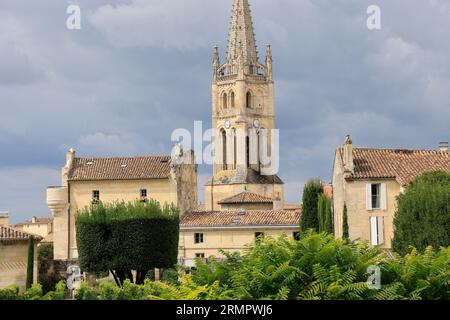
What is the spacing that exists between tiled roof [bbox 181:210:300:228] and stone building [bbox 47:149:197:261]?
268cm

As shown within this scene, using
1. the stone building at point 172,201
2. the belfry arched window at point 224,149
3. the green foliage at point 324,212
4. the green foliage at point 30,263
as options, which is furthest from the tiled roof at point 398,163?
the belfry arched window at point 224,149

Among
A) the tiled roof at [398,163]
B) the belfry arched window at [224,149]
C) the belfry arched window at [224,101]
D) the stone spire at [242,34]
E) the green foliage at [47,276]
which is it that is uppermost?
the stone spire at [242,34]

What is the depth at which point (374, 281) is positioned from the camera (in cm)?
1961

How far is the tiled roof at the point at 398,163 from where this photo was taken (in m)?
58.1

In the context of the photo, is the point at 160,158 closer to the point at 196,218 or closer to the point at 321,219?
the point at 196,218

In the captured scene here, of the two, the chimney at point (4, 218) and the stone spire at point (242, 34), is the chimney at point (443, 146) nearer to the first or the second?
the chimney at point (4, 218)

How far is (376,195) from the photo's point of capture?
58344 millimetres

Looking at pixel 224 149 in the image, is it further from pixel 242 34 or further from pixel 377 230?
pixel 377 230

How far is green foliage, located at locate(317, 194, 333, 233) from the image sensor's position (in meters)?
61.6

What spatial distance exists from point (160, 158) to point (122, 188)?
500cm

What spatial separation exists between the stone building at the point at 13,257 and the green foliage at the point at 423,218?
2342 cm

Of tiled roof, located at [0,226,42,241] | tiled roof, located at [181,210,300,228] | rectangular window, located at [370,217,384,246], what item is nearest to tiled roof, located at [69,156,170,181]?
tiled roof, located at [181,210,300,228]

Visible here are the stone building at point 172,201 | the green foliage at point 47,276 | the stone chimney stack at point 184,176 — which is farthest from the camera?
the stone chimney stack at point 184,176
